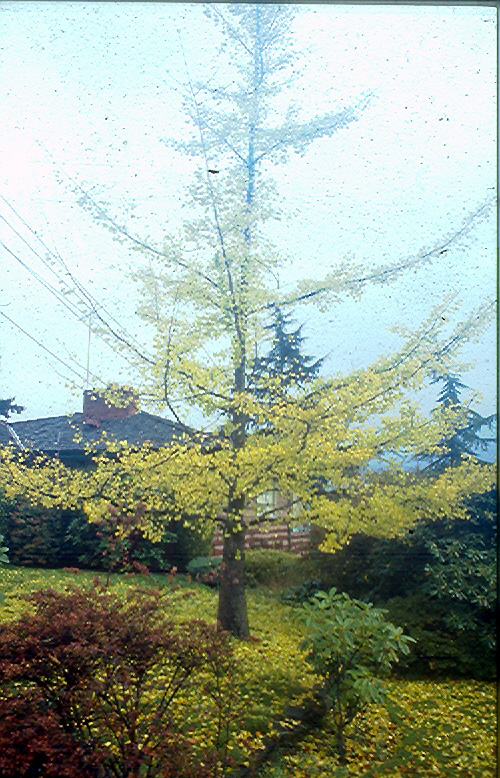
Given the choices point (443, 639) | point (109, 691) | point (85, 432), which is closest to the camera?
point (109, 691)

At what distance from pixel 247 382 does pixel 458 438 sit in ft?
3.26

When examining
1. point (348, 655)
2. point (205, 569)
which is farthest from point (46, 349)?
point (348, 655)

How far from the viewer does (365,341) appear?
2.85 m

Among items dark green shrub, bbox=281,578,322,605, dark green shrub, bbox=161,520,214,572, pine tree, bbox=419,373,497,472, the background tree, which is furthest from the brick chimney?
pine tree, bbox=419,373,497,472

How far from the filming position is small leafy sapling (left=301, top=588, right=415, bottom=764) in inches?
98.0

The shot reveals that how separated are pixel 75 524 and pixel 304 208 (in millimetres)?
1793

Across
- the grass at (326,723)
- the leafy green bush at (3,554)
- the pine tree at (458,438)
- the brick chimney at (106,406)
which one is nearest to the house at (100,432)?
the brick chimney at (106,406)

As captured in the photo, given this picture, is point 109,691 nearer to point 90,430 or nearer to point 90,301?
point 90,430

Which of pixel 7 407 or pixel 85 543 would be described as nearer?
pixel 85 543

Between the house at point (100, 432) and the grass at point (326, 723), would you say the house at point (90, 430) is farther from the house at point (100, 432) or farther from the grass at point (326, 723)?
the grass at point (326, 723)

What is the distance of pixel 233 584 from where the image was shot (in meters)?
2.78

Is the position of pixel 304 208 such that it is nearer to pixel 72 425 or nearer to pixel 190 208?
pixel 190 208

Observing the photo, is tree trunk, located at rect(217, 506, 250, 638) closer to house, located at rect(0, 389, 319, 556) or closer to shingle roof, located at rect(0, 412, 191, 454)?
house, located at rect(0, 389, 319, 556)

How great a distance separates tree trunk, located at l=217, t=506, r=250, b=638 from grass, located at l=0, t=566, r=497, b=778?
1.5 inches
